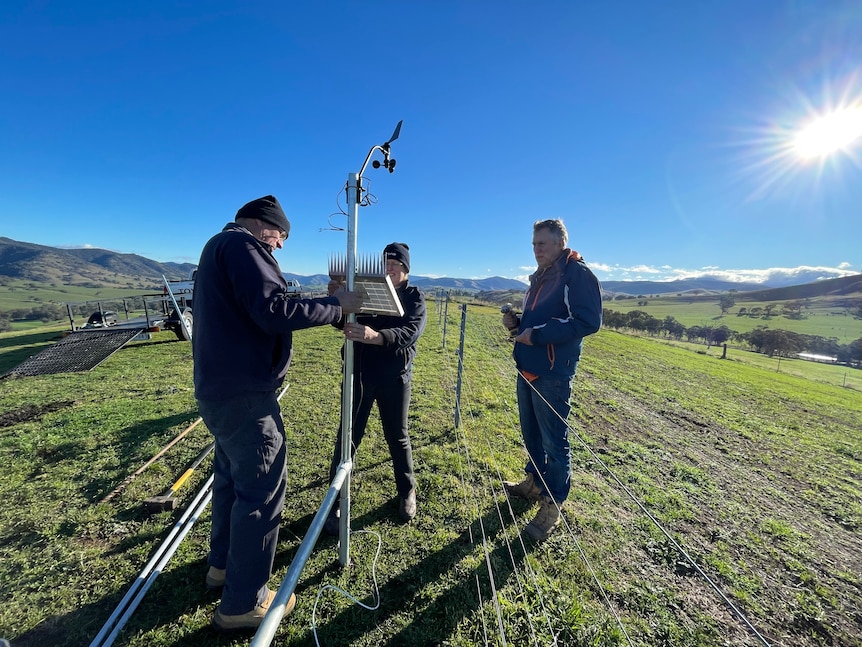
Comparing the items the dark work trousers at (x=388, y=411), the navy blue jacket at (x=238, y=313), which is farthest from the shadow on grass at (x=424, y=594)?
the navy blue jacket at (x=238, y=313)

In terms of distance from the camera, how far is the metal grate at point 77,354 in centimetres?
819

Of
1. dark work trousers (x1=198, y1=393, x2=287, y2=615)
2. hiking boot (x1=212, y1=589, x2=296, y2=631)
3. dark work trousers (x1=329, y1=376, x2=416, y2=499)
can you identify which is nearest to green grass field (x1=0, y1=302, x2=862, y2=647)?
hiking boot (x1=212, y1=589, x2=296, y2=631)

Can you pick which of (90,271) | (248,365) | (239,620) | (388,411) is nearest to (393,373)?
(388,411)

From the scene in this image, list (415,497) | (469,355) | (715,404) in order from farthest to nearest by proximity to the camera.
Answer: (469,355) < (715,404) < (415,497)

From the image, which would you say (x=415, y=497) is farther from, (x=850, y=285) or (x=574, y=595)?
(x=850, y=285)

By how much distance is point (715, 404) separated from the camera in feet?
29.9

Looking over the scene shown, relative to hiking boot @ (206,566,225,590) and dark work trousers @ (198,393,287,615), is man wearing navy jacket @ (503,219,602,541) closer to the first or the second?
dark work trousers @ (198,393,287,615)

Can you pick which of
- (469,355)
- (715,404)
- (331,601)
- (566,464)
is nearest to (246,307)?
(331,601)

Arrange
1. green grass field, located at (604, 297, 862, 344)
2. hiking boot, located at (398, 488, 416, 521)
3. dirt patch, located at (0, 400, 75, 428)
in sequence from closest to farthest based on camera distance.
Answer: hiking boot, located at (398, 488, 416, 521) → dirt patch, located at (0, 400, 75, 428) → green grass field, located at (604, 297, 862, 344)

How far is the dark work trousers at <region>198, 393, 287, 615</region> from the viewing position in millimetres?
1927

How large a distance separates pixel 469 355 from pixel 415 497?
826 centimetres

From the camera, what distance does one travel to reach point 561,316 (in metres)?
2.89

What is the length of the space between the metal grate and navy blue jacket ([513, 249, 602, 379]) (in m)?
10.8

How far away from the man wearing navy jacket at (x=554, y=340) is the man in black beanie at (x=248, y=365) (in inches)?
67.3
